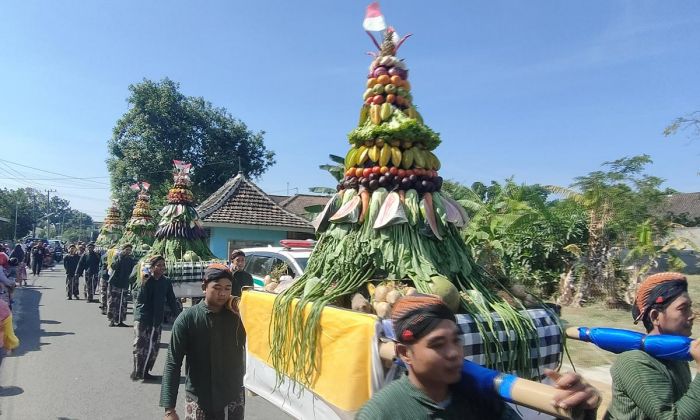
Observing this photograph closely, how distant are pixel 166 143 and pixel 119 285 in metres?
19.8

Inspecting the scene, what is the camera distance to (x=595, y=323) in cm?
1021

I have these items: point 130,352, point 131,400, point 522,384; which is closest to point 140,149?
point 130,352

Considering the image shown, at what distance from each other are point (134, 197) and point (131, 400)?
82.1 feet

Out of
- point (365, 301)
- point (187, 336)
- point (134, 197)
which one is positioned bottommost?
point (187, 336)

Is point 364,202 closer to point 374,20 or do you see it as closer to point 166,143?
point 374,20

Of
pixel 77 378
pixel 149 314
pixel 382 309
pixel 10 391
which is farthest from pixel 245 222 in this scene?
pixel 382 309

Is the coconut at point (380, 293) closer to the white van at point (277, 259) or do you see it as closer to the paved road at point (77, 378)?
the paved road at point (77, 378)

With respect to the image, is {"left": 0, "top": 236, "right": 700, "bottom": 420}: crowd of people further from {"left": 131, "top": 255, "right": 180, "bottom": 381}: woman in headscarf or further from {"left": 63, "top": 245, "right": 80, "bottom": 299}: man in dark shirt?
{"left": 63, "top": 245, "right": 80, "bottom": 299}: man in dark shirt

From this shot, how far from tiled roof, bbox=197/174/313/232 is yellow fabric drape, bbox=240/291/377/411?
14.0 metres

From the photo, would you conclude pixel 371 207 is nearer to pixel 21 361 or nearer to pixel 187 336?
pixel 187 336

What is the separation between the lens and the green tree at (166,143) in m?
28.6

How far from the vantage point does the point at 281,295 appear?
11.7 feet

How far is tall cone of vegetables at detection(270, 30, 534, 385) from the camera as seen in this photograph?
3.25 meters

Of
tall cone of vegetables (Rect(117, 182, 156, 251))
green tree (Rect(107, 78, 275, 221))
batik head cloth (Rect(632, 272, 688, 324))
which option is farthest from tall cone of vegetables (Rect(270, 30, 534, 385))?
green tree (Rect(107, 78, 275, 221))
